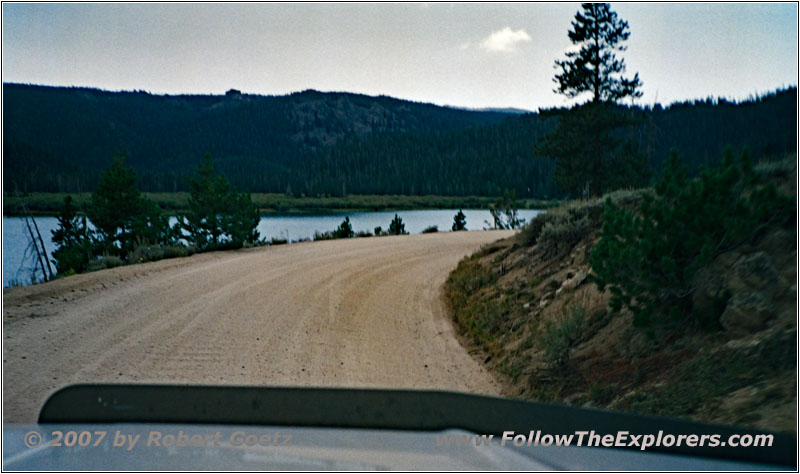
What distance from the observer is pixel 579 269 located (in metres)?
6.48

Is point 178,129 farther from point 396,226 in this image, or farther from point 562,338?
point 562,338

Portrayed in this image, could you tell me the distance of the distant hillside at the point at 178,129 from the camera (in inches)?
411

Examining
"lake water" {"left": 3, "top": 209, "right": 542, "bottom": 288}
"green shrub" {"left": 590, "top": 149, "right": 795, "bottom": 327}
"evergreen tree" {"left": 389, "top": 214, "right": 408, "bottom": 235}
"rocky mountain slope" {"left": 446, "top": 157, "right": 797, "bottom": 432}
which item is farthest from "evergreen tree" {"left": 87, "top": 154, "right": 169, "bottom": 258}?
"green shrub" {"left": 590, "top": 149, "right": 795, "bottom": 327}

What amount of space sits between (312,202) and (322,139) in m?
1.52

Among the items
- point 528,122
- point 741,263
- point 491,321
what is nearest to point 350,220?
point 528,122

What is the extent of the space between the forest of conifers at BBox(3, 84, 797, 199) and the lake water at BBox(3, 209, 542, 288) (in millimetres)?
1592

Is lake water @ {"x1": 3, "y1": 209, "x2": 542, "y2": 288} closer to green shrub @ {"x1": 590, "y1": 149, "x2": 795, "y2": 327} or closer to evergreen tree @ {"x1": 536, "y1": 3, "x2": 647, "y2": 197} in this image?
evergreen tree @ {"x1": 536, "y1": 3, "x2": 647, "y2": 197}

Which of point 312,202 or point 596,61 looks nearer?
point 596,61

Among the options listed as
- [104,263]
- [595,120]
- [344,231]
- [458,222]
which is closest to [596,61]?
[595,120]

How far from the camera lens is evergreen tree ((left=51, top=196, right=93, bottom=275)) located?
12.6 m

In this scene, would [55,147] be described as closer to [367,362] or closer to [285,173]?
[285,173]

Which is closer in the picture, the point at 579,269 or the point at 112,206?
the point at 579,269

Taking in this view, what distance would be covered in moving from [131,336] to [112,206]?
326 inches

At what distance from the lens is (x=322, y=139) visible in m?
11.8
